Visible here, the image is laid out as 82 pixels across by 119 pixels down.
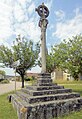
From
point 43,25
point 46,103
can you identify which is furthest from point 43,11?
point 46,103

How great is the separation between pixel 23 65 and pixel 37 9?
40.6ft

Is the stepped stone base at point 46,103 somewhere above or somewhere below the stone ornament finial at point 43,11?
below

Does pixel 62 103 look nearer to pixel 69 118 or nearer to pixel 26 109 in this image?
pixel 69 118

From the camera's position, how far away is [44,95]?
9422 mm

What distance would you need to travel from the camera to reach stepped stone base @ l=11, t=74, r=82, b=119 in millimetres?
7744

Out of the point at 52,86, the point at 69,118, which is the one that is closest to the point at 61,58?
the point at 52,86

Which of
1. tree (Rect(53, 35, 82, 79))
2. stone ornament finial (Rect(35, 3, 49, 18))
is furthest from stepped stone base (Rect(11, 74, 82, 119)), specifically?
tree (Rect(53, 35, 82, 79))

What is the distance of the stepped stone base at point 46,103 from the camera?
7.74 metres

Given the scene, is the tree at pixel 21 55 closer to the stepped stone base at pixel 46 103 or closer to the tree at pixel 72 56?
the tree at pixel 72 56

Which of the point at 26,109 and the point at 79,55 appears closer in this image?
the point at 26,109

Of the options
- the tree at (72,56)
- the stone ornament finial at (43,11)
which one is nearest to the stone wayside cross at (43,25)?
the stone ornament finial at (43,11)

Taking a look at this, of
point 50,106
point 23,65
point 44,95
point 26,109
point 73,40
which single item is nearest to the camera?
point 26,109

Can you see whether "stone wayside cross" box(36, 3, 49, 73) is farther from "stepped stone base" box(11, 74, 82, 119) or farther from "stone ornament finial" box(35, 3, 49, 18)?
"stepped stone base" box(11, 74, 82, 119)

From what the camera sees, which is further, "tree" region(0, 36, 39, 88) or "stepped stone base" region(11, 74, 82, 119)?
"tree" region(0, 36, 39, 88)
